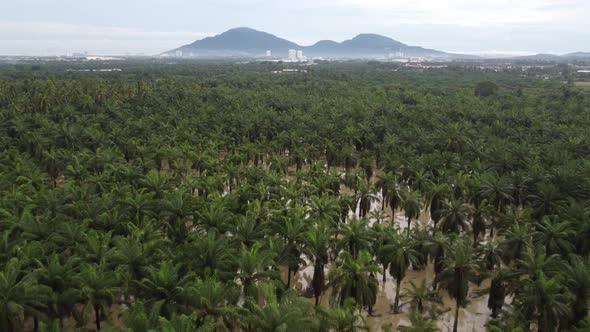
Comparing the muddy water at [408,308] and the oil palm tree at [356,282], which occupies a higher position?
the oil palm tree at [356,282]

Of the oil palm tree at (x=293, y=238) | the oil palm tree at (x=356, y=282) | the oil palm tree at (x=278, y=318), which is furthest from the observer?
the oil palm tree at (x=293, y=238)

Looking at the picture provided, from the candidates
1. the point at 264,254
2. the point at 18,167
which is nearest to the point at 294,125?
the point at 18,167

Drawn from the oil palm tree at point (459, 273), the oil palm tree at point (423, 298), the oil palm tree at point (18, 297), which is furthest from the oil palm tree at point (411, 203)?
the oil palm tree at point (18, 297)

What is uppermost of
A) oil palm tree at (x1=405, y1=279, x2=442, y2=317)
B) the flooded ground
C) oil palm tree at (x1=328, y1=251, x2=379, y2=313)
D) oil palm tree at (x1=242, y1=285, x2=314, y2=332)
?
oil palm tree at (x1=242, y1=285, x2=314, y2=332)

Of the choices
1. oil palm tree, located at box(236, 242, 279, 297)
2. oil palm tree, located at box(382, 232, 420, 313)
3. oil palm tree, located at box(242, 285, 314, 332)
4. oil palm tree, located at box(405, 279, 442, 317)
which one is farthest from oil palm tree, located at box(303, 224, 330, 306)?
oil palm tree, located at box(242, 285, 314, 332)

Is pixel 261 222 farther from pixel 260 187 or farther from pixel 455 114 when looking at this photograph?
pixel 455 114

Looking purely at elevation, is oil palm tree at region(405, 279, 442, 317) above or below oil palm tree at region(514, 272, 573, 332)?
below

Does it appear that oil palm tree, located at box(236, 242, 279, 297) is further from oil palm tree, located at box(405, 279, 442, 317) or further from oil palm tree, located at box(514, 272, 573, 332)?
oil palm tree, located at box(514, 272, 573, 332)

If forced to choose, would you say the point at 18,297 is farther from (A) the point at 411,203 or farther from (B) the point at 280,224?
(A) the point at 411,203

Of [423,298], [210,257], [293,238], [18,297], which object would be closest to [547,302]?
[423,298]

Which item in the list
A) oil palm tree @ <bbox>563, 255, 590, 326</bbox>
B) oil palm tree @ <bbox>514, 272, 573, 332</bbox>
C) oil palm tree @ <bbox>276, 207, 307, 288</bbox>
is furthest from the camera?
oil palm tree @ <bbox>276, 207, 307, 288</bbox>

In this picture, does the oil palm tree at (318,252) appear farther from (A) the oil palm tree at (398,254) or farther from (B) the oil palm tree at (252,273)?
(A) the oil palm tree at (398,254)
